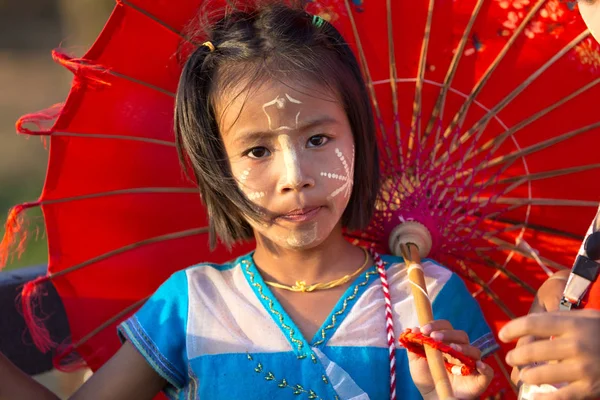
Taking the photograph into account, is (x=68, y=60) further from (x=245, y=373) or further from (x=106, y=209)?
(x=245, y=373)

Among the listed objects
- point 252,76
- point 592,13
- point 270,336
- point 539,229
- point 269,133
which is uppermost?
point 592,13

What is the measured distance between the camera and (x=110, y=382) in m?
1.93

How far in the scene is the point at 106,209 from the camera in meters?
2.11

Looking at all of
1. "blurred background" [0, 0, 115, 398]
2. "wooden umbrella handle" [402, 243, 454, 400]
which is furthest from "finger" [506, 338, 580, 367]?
"blurred background" [0, 0, 115, 398]

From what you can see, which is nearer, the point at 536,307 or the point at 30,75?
the point at 536,307

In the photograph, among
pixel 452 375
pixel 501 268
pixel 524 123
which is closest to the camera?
pixel 452 375

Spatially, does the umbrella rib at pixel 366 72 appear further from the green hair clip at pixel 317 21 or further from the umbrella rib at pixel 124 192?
the umbrella rib at pixel 124 192

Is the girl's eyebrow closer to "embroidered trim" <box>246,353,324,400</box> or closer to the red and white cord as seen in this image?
the red and white cord

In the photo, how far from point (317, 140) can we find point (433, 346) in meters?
0.55

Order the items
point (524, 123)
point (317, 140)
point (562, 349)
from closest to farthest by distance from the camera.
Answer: point (562, 349)
point (317, 140)
point (524, 123)

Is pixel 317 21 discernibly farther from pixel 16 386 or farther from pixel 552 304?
pixel 16 386

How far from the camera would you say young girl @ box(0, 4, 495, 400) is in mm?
1852

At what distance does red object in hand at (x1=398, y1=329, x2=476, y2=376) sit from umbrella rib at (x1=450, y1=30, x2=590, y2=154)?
1.77 ft

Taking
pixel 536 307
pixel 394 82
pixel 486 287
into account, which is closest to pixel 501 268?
pixel 486 287
